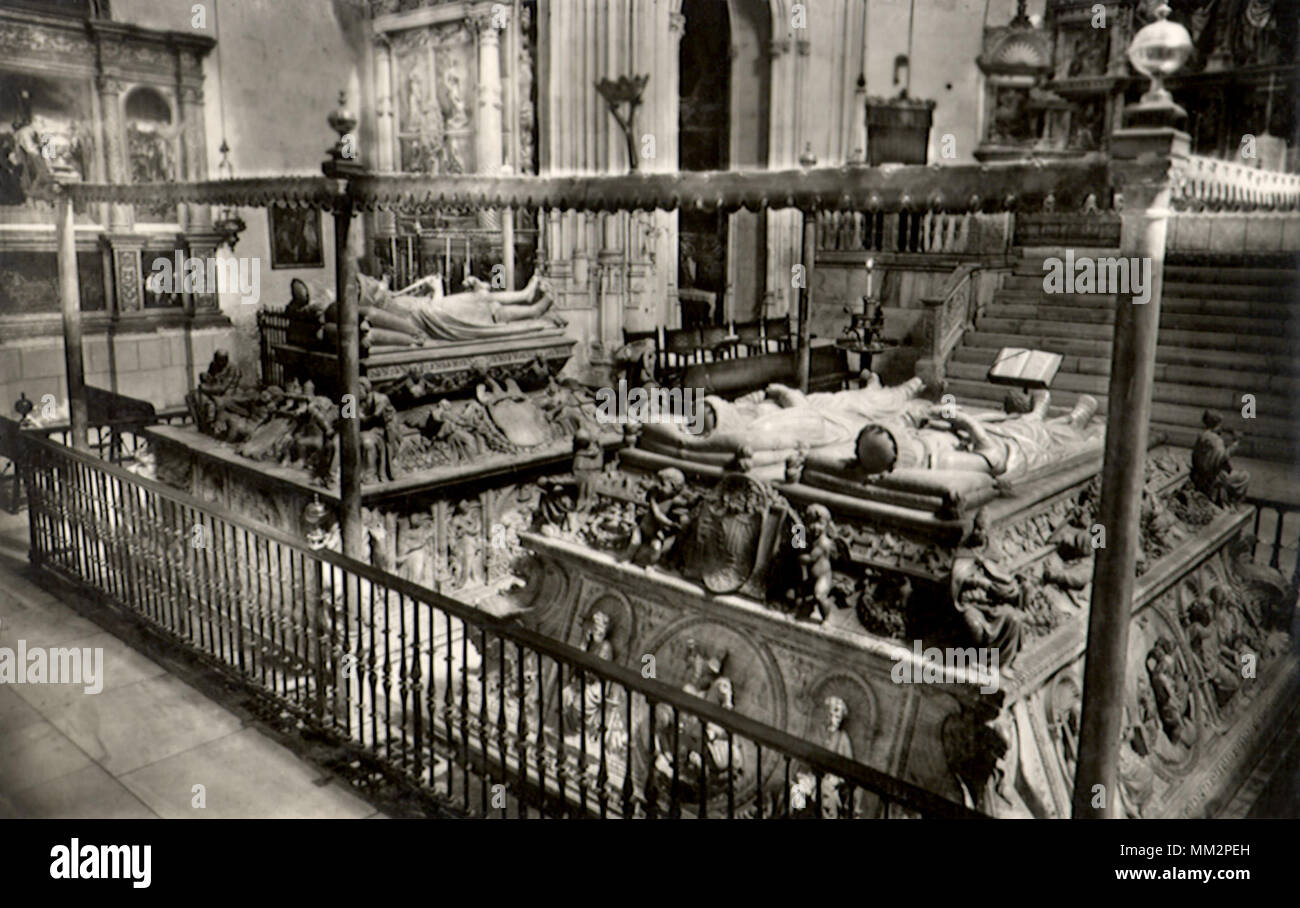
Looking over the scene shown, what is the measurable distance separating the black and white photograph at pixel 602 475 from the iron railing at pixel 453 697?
0.04m

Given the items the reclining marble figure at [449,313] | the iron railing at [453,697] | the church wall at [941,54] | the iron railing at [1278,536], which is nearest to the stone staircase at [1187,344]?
the iron railing at [1278,536]

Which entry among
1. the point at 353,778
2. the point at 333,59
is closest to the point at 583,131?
the point at 333,59

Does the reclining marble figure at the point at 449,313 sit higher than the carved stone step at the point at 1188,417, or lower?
higher

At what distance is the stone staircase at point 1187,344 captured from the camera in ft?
32.9

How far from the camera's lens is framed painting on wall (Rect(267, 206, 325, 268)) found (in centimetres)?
1380

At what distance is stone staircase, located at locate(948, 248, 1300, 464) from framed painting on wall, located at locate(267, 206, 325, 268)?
852 centimetres

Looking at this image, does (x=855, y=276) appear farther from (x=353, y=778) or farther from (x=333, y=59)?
(x=353, y=778)

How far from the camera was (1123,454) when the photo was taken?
10.5 feet

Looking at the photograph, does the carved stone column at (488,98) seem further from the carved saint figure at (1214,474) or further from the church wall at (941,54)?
the carved saint figure at (1214,474)

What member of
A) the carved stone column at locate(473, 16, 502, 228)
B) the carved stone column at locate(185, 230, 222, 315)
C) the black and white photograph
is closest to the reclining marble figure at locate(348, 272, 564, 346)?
the black and white photograph

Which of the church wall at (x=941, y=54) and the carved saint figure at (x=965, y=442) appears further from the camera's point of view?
the church wall at (x=941, y=54)

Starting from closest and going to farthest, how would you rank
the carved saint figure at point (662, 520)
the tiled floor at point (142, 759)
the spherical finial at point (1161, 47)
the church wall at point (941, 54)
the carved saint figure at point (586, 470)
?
the spherical finial at point (1161, 47)
the tiled floor at point (142, 759)
the carved saint figure at point (662, 520)
the carved saint figure at point (586, 470)
the church wall at point (941, 54)

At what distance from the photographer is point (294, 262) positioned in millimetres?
14102

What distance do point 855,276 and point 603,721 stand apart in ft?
36.8
